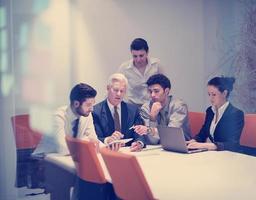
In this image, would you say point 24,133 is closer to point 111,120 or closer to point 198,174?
point 111,120

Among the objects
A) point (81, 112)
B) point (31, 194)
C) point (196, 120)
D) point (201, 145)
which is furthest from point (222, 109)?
point (31, 194)

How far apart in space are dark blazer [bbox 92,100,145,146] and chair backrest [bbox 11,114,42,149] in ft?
0.90

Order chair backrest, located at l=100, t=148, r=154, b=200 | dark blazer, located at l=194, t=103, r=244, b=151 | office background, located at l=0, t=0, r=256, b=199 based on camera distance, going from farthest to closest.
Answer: dark blazer, located at l=194, t=103, r=244, b=151 → office background, located at l=0, t=0, r=256, b=199 → chair backrest, located at l=100, t=148, r=154, b=200

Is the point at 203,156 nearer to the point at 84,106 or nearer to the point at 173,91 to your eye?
the point at 173,91

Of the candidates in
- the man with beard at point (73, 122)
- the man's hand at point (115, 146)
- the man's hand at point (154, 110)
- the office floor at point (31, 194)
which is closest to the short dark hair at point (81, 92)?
the man with beard at point (73, 122)

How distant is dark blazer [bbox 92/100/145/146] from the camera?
171 cm

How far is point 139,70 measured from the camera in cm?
181

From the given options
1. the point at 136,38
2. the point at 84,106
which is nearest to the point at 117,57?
the point at 136,38

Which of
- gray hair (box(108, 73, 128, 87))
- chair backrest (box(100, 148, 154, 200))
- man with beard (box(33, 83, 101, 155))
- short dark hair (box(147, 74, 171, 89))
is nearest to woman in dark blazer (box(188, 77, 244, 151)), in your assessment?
short dark hair (box(147, 74, 171, 89))

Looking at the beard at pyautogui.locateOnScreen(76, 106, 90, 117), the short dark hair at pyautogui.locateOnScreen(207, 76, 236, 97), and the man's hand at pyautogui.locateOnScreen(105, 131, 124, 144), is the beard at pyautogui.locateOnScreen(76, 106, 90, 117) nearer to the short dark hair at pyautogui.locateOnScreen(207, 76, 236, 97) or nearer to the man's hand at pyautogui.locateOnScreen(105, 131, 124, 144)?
the man's hand at pyautogui.locateOnScreen(105, 131, 124, 144)

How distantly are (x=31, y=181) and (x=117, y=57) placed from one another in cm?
70

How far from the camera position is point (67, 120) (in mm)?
1645

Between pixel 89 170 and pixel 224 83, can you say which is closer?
pixel 89 170

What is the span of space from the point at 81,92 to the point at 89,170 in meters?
0.35
